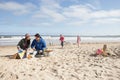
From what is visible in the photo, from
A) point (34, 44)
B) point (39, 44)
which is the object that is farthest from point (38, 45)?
point (34, 44)

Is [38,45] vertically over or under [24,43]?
under

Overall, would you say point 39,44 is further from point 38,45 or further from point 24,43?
point 24,43

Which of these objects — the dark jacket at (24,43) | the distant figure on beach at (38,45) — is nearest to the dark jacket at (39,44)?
the distant figure on beach at (38,45)

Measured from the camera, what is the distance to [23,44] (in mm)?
11375

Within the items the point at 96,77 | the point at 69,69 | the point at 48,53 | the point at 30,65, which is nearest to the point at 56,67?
the point at 69,69

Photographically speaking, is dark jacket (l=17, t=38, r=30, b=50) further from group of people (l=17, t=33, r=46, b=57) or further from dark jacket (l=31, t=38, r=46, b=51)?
dark jacket (l=31, t=38, r=46, b=51)

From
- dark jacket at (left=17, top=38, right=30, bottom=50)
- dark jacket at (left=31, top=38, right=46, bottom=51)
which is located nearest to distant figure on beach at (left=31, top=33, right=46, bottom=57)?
dark jacket at (left=31, top=38, right=46, bottom=51)

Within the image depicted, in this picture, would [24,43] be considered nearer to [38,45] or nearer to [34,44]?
[34,44]

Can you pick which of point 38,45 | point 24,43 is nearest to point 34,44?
point 38,45

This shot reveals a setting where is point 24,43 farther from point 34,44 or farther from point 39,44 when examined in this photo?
point 39,44

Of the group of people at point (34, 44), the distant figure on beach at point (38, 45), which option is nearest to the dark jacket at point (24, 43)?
the group of people at point (34, 44)

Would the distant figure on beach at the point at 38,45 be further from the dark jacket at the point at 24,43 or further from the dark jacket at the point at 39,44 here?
the dark jacket at the point at 24,43

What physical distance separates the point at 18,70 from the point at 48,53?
3953 millimetres

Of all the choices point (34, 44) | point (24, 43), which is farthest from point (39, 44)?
point (24, 43)
